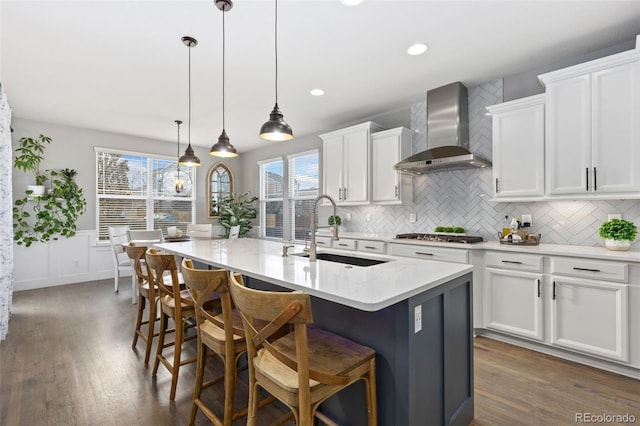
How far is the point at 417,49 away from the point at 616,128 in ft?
5.81

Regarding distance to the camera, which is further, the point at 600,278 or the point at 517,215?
the point at 517,215

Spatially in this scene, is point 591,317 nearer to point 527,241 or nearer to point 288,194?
point 527,241

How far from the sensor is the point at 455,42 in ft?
9.00

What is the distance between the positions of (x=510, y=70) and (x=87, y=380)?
4.78 meters

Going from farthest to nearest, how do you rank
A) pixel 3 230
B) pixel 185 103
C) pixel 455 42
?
pixel 185 103 → pixel 3 230 → pixel 455 42

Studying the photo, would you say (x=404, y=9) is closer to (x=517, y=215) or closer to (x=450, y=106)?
(x=450, y=106)

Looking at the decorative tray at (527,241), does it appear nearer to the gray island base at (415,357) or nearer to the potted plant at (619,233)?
the potted plant at (619,233)

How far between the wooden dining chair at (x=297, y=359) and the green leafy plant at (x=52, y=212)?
5460mm

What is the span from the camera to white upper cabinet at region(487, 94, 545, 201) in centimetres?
298

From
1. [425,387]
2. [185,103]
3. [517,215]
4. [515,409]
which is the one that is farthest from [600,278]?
[185,103]

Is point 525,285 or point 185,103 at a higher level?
point 185,103

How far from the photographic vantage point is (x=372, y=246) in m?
3.99

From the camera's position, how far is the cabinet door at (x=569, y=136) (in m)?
2.67

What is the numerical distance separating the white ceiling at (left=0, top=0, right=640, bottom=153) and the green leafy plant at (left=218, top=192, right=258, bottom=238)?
2825mm
